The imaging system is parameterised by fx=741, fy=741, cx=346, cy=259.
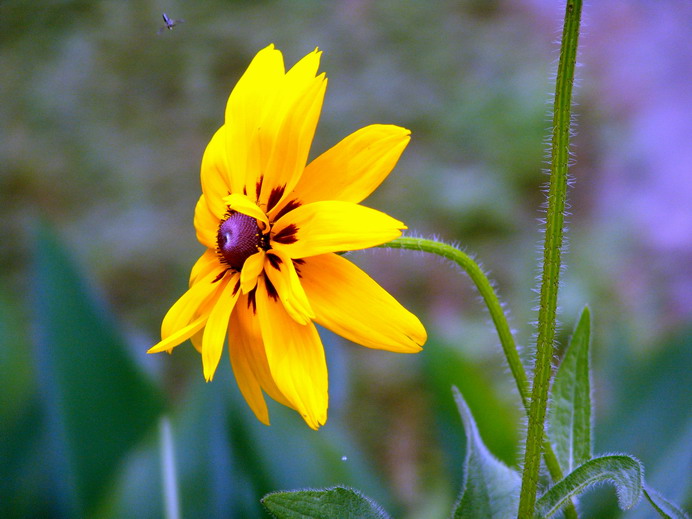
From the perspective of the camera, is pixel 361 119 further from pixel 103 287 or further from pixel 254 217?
pixel 254 217

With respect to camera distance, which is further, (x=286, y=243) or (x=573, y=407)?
(x=573, y=407)

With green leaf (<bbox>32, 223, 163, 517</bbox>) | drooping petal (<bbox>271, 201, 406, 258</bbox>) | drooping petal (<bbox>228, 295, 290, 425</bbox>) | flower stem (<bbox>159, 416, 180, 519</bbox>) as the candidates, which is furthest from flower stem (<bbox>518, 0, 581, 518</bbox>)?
green leaf (<bbox>32, 223, 163, 517</bbox>)

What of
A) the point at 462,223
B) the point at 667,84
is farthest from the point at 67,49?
the point at 667,84

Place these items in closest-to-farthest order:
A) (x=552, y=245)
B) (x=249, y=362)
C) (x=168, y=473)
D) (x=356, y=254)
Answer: (x=552, y=245) < (x=249, y=362) < (x=168, y=473) < (x=356, y=254)

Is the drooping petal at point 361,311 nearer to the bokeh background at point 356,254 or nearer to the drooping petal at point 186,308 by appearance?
the drooping petal at point 186,308

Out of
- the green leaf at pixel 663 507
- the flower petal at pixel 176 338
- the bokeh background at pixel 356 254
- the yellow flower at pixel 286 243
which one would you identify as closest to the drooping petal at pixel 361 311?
the yellow flower at pixel 286 243

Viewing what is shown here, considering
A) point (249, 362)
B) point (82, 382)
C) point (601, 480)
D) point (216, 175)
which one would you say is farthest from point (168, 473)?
point (601, 480)

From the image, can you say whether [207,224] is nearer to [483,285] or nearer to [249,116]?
[249,116]

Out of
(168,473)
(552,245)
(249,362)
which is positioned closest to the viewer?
(552,245)
